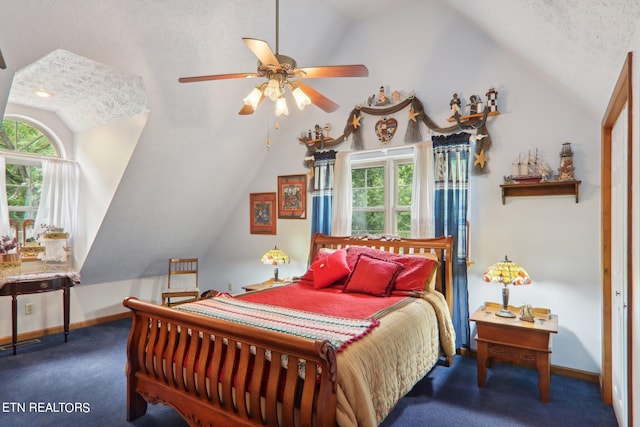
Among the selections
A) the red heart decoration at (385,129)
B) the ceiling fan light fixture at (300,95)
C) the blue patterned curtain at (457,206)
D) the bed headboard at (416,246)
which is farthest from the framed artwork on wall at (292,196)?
the ceiling fan light fixture at (300,95)

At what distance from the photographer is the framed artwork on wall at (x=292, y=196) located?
4672mm

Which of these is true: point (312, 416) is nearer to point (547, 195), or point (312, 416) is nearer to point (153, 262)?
point (547, 195)

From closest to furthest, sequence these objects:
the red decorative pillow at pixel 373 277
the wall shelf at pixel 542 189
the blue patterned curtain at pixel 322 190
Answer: the wall shelf at pixel 542 189 < the red decorative pillow at pixel 373 277 < the blue patterned curtain at pixel 322 190

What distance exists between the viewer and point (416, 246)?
357 cm

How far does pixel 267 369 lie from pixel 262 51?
1719mm

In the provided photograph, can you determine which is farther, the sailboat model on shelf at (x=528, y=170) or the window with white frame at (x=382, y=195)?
the window with white frame at (x=382, y=195)

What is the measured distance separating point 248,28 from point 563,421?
4.04 meters

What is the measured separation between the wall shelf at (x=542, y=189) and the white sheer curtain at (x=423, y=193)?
0.68m

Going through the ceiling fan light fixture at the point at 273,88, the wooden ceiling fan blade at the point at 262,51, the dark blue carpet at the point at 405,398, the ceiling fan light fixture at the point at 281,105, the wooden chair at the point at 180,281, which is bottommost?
the dark blue carpet at the point at 405,398

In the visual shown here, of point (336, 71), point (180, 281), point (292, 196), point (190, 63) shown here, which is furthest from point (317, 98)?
point (180, 281)

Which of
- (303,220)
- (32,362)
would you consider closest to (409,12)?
(303,220)

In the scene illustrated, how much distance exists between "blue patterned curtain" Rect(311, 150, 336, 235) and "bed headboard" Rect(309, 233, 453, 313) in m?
0.20

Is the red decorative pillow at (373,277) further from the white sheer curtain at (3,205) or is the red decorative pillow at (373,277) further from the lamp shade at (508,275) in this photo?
the white sheer curtain at (3,205)

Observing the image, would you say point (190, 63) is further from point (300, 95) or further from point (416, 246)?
point (416, 246)
